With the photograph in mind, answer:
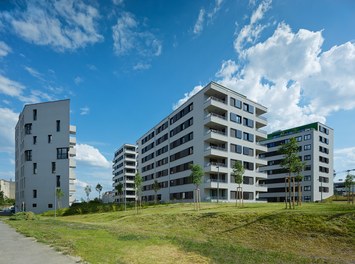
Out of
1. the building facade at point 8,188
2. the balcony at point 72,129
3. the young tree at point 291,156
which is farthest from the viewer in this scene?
the building facade at point 8,188

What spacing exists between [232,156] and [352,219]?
3754 centimetres

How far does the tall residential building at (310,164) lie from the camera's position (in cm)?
8350

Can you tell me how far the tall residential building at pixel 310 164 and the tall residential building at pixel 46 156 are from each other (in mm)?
56347

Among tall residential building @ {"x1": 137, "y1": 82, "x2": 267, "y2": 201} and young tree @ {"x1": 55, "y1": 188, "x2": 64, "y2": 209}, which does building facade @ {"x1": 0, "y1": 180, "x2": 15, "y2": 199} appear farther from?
tall residential building @ {"x1": 137, "y1": 82, "x2": 267, "y2": 201}

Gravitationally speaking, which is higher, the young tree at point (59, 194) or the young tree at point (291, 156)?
the young tree at point (291, 156)

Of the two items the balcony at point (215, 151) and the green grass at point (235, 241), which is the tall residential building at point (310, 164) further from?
the green grass at point (235, 241)

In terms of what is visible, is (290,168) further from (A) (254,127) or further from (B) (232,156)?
(A) (254,127)

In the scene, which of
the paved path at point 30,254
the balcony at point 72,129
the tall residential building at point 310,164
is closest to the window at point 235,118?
the tall residential building at point 310,164

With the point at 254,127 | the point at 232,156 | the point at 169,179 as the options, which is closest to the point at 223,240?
the point at 232,156

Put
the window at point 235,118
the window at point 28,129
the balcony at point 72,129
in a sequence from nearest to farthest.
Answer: the window at point 235,118 < the window at point 28,129 < the balcony at point 72,129

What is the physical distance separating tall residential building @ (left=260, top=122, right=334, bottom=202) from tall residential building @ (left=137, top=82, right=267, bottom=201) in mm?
24190

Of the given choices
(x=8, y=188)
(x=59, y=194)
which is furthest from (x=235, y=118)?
(x=8, y=188)

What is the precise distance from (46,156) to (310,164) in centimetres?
7083

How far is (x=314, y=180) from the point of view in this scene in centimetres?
8275
